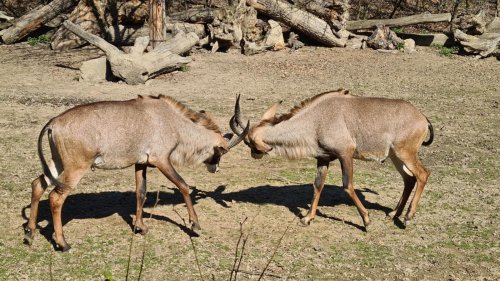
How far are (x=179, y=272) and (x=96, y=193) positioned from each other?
115 inches

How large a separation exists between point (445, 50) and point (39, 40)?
12783mm

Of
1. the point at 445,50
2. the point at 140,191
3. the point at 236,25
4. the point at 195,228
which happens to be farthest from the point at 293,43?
the point at 195,228

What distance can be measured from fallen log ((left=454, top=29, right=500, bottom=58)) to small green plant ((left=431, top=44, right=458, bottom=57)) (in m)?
0.44

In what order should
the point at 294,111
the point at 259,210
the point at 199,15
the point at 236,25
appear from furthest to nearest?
1. the point at 199,15
2. the point at 236,25
3. the point at 259,210
4. the point at 294,111

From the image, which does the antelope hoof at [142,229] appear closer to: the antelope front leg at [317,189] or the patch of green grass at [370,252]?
the antelope front leg at [317,189]

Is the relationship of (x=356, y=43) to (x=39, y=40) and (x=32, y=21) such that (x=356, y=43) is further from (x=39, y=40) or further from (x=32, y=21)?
(x=32, y=21)

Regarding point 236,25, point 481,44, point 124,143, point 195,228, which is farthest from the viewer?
point 236,25

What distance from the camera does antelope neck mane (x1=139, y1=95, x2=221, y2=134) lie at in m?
9.12

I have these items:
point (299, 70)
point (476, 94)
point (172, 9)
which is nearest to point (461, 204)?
point (476, 94)

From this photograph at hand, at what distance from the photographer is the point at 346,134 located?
9.23m

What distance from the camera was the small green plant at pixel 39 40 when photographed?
869 inches

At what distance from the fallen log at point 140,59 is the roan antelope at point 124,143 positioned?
8.35 meters

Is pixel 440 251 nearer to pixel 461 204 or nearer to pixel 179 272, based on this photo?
pixel 461 204

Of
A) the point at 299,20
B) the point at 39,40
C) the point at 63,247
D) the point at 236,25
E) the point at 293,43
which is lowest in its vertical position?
the point at 39,40
